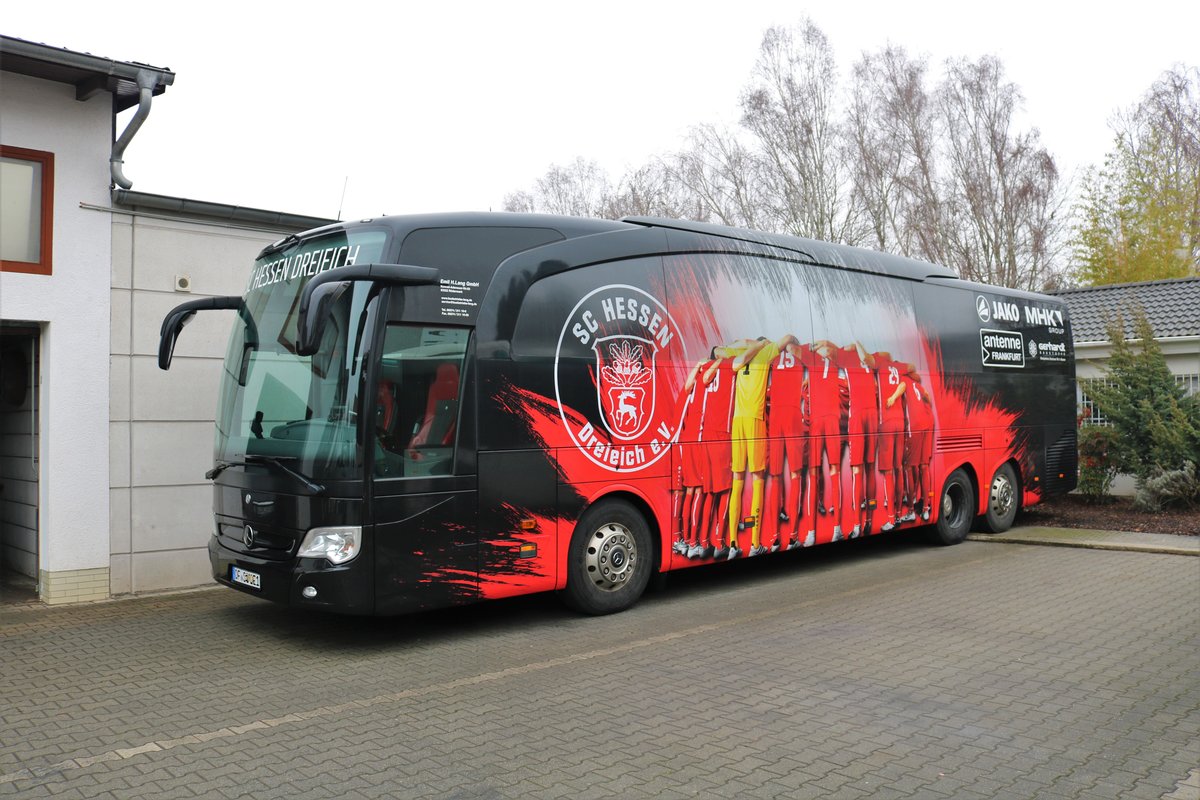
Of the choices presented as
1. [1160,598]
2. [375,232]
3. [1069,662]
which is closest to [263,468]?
[375,232]

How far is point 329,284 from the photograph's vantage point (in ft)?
21.6

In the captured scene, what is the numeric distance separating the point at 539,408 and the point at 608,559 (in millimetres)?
1545

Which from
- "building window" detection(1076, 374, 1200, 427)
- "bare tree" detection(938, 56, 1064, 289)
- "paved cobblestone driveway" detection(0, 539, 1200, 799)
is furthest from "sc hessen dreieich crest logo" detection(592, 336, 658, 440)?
"bare tree" detection(938, 56, 1064, 289)

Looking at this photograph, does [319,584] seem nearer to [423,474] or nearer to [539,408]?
[423,474]

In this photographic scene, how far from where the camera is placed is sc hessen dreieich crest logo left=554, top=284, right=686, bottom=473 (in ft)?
26.4

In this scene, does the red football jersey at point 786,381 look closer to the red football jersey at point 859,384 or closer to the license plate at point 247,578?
the red football jersey at point 859,384

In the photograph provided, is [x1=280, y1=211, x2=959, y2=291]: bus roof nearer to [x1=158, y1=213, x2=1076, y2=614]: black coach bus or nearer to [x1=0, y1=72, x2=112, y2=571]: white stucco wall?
[x1=158, y1=213, x2=1076, y2=614]: black coach bus

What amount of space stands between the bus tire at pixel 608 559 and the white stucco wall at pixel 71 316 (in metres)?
4.70

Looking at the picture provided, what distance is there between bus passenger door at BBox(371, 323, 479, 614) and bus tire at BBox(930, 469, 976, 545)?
24.7 feet

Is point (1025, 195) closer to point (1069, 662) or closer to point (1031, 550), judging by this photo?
point (1031, 550)

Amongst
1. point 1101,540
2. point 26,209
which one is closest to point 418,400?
point 26,209

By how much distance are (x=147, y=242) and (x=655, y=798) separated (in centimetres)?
780

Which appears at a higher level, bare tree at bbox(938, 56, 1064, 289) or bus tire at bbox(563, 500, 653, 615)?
bare tree at bbox(938, 56, 1064, 289)

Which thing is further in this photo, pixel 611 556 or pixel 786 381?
pixel 786 381
